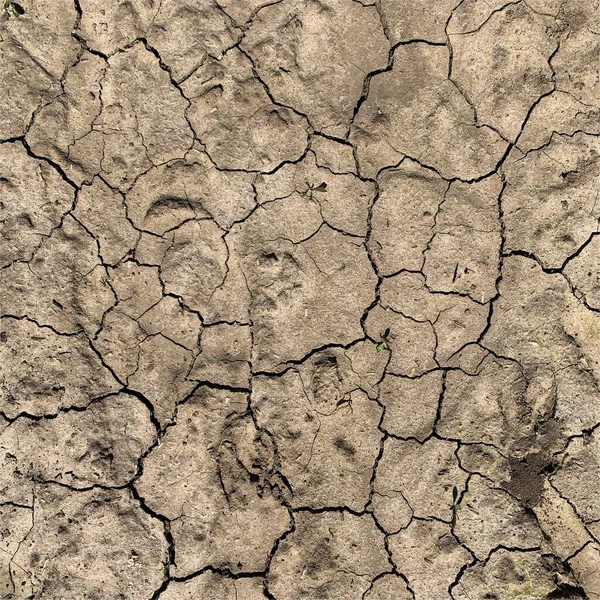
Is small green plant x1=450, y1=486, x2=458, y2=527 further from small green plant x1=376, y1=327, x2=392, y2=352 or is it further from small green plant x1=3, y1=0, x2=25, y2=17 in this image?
small green plant x1=3, y1=0, x2=25, y2=17

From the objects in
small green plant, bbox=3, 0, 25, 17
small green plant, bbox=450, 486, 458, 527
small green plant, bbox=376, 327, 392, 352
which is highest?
small green plant, bbox=3, 0, 25, 17

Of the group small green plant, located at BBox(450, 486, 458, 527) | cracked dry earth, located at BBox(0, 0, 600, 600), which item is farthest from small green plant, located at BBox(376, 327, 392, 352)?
small green plant, located at BBox(450, 486, 458, 527)

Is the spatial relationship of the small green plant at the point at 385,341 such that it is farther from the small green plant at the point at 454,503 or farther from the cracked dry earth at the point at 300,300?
the small green plant at the point at 454,503

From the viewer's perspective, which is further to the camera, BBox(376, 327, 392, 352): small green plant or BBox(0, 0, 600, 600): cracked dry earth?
BBox(376, 327, 392, 352): small green plant

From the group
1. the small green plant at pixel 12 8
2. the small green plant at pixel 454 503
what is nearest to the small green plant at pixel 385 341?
the small green plant at pixel 454 503

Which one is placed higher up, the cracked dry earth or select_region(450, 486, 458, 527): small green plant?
the cracked dry earth
